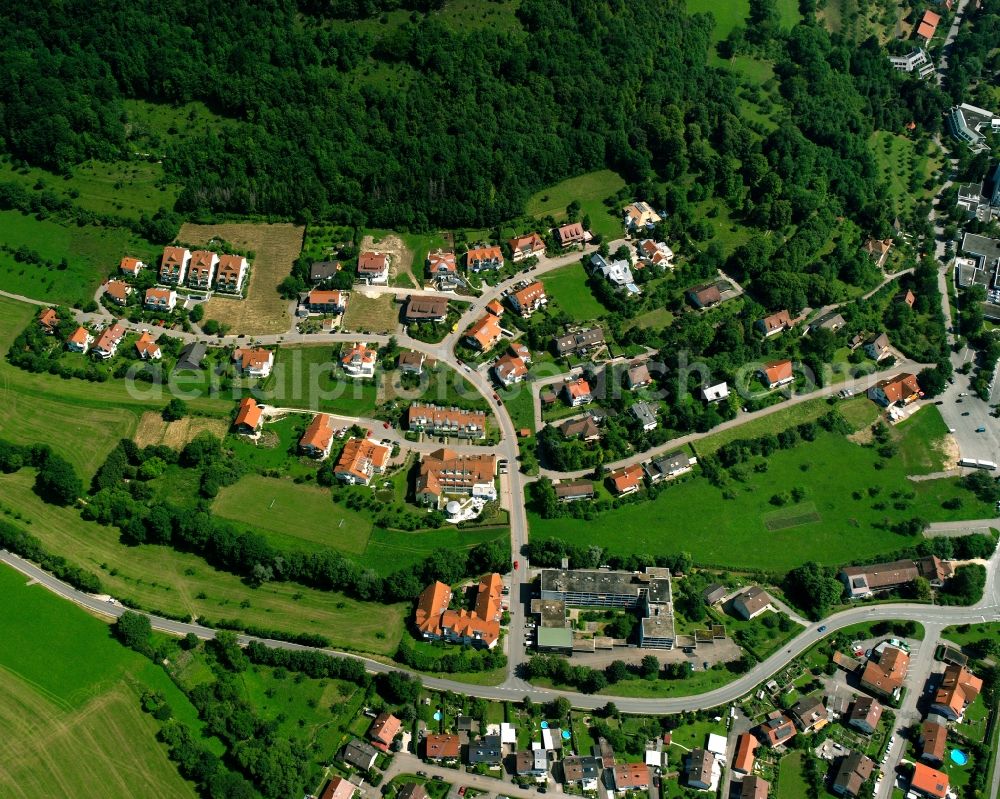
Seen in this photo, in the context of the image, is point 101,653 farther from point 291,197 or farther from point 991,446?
point 991,446

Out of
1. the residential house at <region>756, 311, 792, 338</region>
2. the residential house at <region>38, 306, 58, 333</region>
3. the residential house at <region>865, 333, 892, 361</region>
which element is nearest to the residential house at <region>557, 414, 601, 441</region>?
the residential house at <region>756, 311, 792, 338</region>

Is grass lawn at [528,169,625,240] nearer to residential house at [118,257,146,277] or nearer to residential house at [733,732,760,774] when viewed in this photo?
residential house at [118,257,146,277]

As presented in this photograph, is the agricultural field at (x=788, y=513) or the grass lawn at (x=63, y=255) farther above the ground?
the grass lawn at (x=63, y=255)

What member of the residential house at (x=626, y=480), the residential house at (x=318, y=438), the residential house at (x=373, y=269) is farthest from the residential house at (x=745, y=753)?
the residential house at (x=373, y=269)

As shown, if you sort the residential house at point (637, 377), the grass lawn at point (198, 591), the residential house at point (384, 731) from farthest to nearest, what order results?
the residential house at point (637, 377) → the grass lawn at point (198, 591) → the residential house at point (384, 731)

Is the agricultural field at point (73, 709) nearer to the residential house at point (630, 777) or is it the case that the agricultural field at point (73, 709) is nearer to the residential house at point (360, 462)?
the residential house at point (360, 462)

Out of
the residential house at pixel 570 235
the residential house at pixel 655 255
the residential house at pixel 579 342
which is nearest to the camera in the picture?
the residential house at pixel 579 342

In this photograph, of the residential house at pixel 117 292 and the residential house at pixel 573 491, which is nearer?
the residential house at pixel 573 491

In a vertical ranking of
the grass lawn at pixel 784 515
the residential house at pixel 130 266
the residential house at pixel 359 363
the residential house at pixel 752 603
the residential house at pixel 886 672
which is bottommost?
the residential house at pixel 886 672
